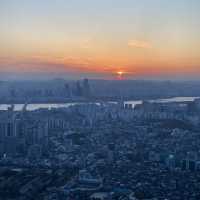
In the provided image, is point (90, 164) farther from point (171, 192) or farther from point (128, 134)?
point (128, 134)

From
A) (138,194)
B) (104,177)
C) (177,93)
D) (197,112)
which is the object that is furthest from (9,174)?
(177,93)

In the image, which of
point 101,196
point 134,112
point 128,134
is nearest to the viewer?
point 101,196

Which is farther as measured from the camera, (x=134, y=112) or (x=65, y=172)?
(x=134, y=112)

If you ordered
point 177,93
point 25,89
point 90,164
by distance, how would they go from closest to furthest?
point 90,164 → point 25,89 → point 177,93

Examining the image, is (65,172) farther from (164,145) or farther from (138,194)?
(164,145)

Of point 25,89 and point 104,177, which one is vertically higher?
point 25,89
